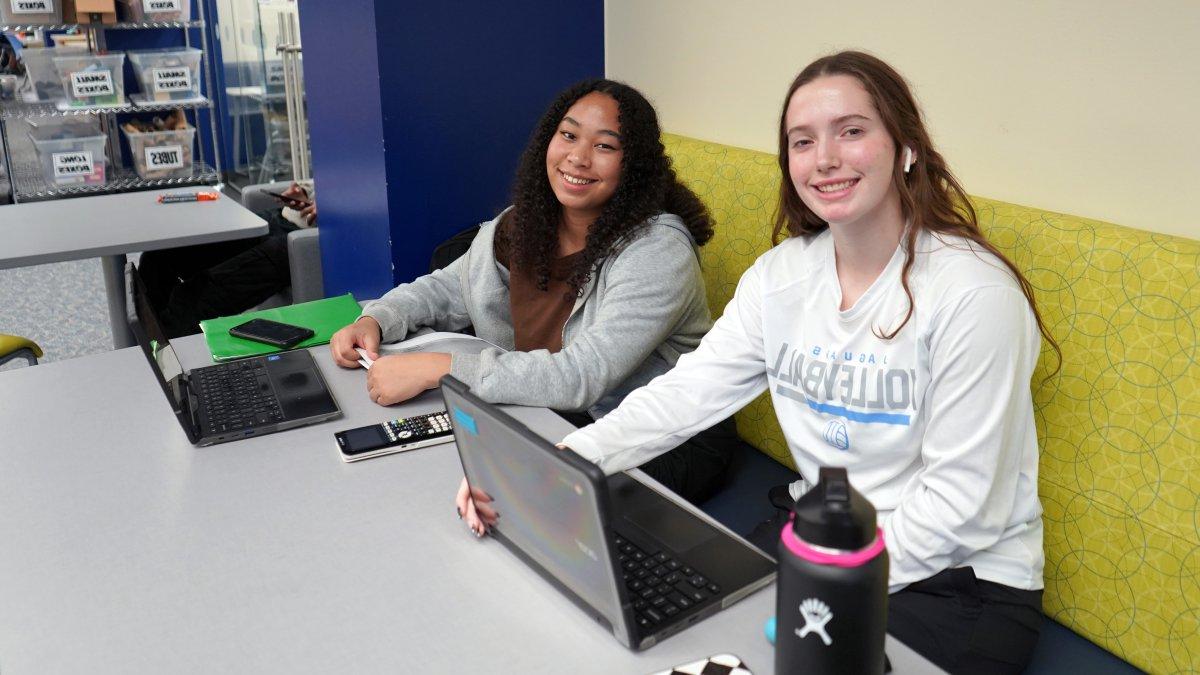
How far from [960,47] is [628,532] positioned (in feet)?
3.78

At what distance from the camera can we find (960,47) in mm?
1858

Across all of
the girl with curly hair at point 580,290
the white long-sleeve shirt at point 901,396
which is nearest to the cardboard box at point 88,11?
the girl with curly hair at point 580,290

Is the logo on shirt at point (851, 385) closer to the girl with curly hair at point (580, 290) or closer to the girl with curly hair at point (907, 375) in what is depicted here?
the girl with curly hair at point (907, 375)

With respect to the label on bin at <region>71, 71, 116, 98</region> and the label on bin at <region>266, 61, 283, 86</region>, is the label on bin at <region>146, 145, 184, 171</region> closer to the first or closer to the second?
the label on bin at <region>71, 71, 116, 98</region>

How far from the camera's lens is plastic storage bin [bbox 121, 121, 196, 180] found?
5.45 metres

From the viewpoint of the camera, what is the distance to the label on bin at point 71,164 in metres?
5.16

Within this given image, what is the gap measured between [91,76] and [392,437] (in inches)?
168

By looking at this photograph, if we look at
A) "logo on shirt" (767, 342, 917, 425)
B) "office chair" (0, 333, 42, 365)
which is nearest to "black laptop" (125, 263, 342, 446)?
"logo on shirt" (767, 342, 917, 425)

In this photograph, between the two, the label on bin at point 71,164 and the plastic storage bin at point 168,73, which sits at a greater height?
the plastic storage bin at point 168,73

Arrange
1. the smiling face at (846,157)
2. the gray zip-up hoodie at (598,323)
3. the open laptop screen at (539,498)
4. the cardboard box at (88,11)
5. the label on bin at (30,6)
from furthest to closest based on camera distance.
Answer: the cardboard box at (88,11)
the label on bin at (30,6)
the gray zip-up hoodie at (598,323)
the smiling face at (846,157)
the open laptop screen at (539,498)

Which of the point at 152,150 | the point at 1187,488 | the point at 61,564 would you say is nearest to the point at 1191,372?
the point at 1187,488

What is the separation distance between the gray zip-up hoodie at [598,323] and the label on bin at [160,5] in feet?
12.3

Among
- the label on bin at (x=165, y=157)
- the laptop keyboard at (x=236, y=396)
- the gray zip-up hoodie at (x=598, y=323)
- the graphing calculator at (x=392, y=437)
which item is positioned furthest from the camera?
the label on bin at (x=165, y=157)

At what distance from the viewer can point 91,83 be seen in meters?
4.90
